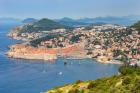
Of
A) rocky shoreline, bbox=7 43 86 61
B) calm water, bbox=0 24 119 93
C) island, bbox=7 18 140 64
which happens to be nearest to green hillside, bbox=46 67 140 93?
calm water, bbox=0 24 119 93

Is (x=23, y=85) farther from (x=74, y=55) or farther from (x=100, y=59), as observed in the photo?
(x=74, y=55)

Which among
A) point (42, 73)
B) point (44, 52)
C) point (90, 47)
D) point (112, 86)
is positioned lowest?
point (42, 73)

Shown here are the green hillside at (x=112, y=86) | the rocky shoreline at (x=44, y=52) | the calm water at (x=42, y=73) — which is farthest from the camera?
the rocky shoreline at (x=44, y=52)

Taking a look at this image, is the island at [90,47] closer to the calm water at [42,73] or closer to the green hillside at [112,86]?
the calm water at [42,73]

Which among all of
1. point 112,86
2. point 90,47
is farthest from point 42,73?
point 112,86

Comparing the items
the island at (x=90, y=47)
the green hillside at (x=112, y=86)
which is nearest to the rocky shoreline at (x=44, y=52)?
the island at (x=90, y=47)

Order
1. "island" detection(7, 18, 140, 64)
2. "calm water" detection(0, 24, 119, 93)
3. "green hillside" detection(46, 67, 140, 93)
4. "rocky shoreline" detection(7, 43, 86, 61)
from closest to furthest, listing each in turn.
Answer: "green hillside" detection(46, 67, 140, 93) < "calm water" detection(0, 24, 119, 93) < "island" detection(7, 18, 140, 64) < "rocky shoreline" detection(7, 43, 86, 61)

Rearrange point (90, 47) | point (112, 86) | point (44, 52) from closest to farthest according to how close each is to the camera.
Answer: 1. point (112, 86)
2. point (44, 52)
3. point (90, 47)

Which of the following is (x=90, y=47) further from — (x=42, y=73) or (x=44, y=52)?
(x=42, y=73)

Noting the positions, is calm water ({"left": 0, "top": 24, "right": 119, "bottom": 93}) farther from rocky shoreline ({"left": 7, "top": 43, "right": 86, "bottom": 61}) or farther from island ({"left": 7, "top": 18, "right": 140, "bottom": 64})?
island ({"left": 7, "top": 18, "right": 140, "bottom": 64})

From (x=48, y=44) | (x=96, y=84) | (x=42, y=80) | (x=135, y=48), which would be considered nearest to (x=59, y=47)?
(x=48, y=44)
